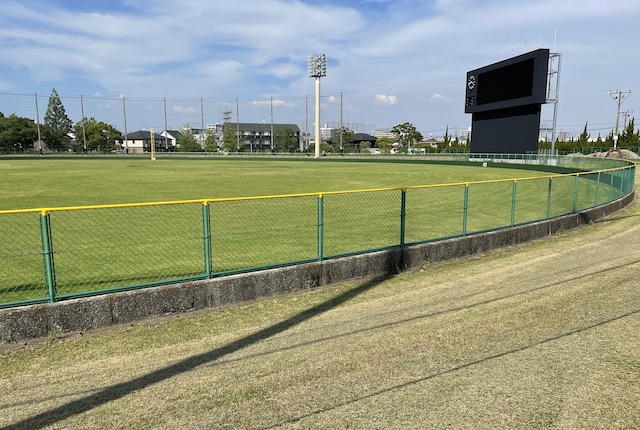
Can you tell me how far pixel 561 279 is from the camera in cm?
788

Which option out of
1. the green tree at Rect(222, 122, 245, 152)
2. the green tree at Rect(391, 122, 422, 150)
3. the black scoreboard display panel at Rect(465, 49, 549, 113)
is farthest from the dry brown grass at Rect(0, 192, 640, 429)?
the green tree at Rect(391, 122, 422, 150)

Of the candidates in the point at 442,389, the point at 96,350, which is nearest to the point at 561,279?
the point at 442,389

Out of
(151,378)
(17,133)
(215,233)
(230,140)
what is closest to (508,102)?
(215,233)

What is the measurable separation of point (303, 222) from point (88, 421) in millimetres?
9401

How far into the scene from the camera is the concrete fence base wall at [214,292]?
552 centimetres

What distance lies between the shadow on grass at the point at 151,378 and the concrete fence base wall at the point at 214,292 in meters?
0.89

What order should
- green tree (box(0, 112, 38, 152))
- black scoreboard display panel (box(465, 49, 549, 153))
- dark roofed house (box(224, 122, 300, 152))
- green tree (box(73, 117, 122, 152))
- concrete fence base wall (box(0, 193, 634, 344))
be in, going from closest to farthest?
concrete fence base wall (box(0, 193, 634, 344)) < black scoreboard display panel (box(465, 49, 549, 153)) < green tree (box(0, 112, 38, 152)) < green tree (box(73, 117, 122, 152)) < dark roofed house (box(224, 122, 300, 152))

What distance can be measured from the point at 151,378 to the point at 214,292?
213 cm

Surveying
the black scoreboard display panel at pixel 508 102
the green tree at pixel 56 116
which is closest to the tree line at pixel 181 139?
the green tree at pixel 56 116

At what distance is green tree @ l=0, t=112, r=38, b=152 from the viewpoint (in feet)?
304

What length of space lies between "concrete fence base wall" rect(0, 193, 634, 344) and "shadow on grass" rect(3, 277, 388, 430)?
2.91ft

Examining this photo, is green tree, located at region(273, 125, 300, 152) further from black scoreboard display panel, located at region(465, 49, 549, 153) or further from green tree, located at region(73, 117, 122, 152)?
black scoreboard display panel, located at region(465, 49, 549, 153)

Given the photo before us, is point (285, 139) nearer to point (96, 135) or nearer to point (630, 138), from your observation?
point (96, 135)

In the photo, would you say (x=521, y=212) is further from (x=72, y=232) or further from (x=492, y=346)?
(x=72, y=232)
